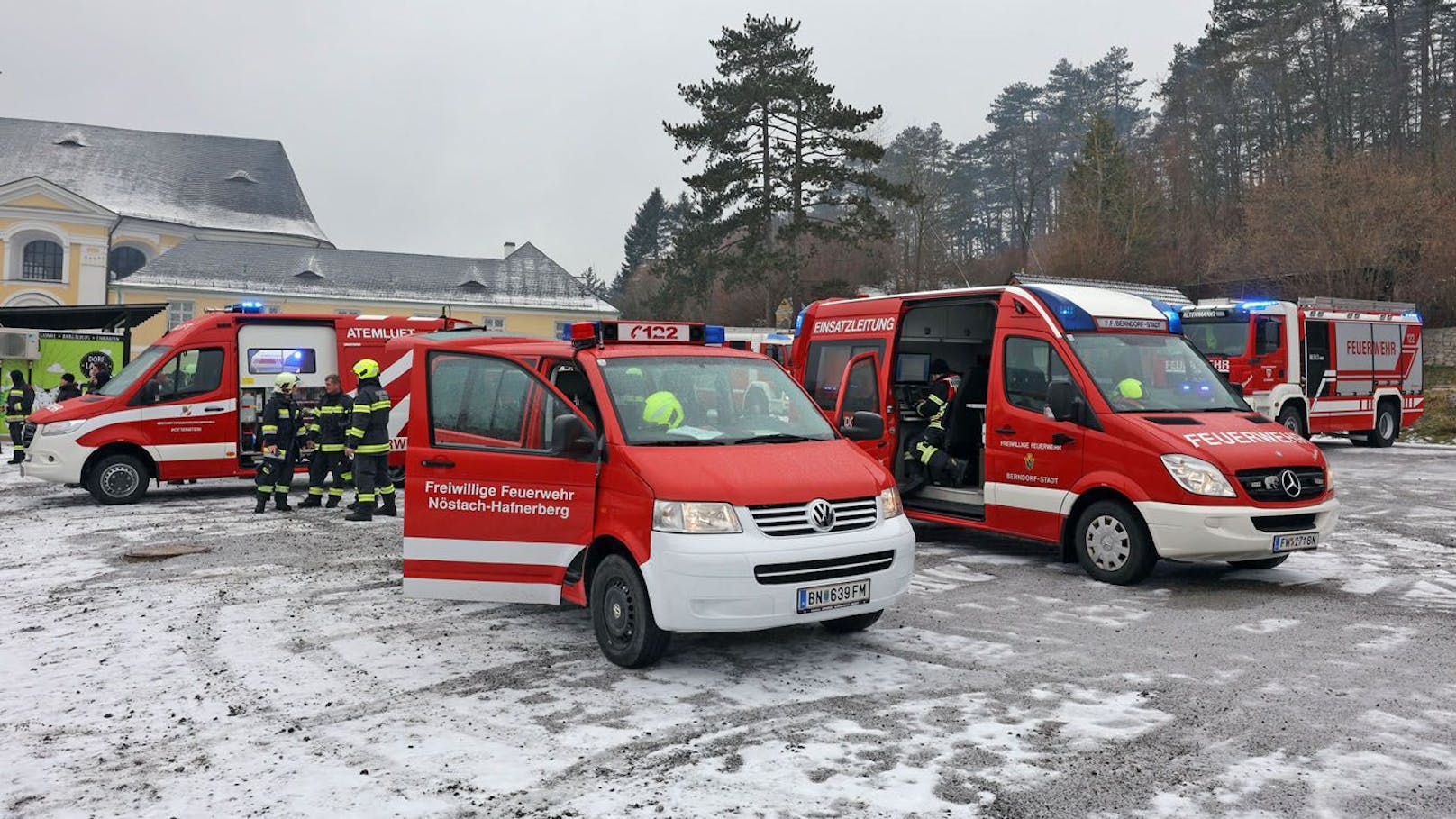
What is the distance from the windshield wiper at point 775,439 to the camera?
609cm

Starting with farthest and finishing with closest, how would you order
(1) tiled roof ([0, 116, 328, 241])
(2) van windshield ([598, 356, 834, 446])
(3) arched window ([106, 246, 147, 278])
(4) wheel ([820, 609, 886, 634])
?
1. (1) tiled roof ([0, 116, 328, 241])
2. (3) arched window ([106, 246, 147, 278])
3. (4) wheel ([820, 609, 886, 634])
4. (2) van windshield ([598, 356, 834, 446])

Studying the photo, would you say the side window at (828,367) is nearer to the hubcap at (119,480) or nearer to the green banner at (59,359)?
the hubcap at (119,480)

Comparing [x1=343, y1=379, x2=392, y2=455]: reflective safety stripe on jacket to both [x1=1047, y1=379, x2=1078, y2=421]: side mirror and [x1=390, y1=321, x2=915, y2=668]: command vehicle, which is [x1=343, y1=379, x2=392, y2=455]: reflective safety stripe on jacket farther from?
[x1=1047, y1=379, x2=1078, y2=421]: side mirror

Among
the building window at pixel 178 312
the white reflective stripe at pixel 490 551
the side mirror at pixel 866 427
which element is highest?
the building window at pixel 178 312

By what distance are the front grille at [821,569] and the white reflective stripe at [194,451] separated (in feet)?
34.6

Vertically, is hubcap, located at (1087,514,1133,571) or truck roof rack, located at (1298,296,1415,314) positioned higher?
truck roof rack, located at (1298,296,1415,314)

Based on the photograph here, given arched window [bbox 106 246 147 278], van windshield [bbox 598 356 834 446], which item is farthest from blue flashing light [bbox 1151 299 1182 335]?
arched window [bbox 106 246 147 278]

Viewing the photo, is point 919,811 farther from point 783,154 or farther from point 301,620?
point 783,154

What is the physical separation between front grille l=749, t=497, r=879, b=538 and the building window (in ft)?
167

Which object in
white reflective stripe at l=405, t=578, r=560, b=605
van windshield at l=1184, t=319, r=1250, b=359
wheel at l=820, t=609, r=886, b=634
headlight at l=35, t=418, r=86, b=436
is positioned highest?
van windshield at l=1184, t=319, r=1250, b=359

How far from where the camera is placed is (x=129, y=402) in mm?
12789

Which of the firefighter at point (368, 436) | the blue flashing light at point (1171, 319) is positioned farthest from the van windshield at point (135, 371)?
the blue flashing light at point (1171, 319)

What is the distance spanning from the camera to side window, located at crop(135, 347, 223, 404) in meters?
13.0

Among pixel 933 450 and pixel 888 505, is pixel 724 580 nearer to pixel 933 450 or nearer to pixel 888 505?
pixel 888 505
